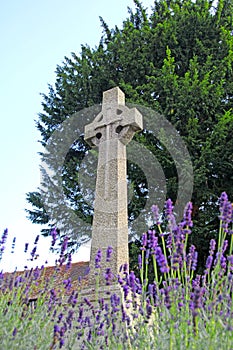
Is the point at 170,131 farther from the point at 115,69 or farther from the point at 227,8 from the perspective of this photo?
the point at 227,8

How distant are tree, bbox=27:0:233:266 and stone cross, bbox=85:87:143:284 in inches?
119

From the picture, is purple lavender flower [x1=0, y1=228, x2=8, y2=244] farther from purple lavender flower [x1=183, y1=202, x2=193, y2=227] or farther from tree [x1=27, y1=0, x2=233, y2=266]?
tree [x1=27, y1=0, x2=233, y2=266]

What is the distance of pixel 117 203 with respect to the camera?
162 inches

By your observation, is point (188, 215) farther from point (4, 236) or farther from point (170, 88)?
point (170, 88)

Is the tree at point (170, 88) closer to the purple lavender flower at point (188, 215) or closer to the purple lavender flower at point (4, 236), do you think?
the purple lavender flower at point (4, 236)

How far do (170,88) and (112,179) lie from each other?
4518 mm

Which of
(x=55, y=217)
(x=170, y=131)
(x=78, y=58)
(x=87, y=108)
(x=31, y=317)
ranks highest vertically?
(x=78, y=58)

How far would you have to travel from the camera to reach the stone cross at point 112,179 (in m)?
3.92

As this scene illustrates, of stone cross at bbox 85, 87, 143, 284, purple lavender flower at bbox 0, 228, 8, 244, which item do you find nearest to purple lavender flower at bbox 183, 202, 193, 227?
purple lavender flower at bbox 0, 228, 8, 244

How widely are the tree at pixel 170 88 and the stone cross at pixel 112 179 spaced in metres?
3.03

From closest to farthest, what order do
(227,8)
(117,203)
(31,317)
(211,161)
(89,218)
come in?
(31,317) → (117,203) → (211,161) → (89,218) → (227,8)

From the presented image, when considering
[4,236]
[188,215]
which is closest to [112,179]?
[4,236]

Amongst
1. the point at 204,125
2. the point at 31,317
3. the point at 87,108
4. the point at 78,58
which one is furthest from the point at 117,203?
the point at 78,58

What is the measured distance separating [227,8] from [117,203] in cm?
814
